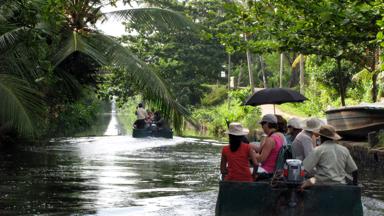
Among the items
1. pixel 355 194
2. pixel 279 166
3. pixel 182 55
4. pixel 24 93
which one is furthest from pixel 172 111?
pixel 182 55

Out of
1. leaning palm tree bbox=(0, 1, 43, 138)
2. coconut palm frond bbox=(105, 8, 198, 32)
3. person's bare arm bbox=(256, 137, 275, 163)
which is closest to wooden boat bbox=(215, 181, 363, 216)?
person's bare arm bbox=(256, 137, 275, 163)

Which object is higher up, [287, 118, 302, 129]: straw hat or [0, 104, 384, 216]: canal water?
[287, 118, 302, 129]: straw hat

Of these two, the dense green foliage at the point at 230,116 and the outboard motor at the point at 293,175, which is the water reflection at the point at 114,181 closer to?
the outboard motor at the point at 293,175

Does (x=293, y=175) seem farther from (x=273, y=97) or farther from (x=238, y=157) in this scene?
(x=273, y=97)

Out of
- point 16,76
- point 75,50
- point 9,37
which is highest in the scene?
point 9,37

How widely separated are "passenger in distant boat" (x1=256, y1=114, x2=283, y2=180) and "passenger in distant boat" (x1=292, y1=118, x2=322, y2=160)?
42 centimetres

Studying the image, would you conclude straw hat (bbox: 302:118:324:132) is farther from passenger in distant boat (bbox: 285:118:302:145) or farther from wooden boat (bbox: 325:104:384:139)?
wooden boat (bbox: 325:104:384:139)

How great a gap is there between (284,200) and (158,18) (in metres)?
13.0

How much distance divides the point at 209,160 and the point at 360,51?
5808mm

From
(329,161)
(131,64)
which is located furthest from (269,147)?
(131,64)

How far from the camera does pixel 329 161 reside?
356 inches

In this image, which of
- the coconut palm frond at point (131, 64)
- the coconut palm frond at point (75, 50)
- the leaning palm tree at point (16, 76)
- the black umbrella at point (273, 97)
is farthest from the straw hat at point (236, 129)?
the coconut palm frond at point (75, 50)

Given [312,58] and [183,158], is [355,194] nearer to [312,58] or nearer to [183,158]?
[183,158]

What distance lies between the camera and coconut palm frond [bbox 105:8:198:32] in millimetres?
20984
